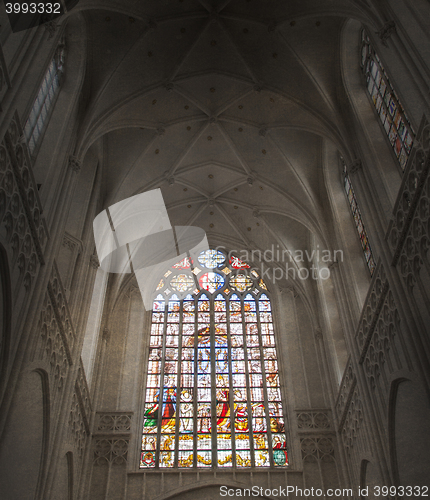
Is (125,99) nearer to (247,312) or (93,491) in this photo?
(247,312)

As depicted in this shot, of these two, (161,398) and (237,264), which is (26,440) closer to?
(161,398)

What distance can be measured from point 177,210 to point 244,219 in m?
2.59

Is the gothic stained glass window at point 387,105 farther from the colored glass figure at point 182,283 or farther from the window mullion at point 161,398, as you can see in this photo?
the window mullion at point 161,398

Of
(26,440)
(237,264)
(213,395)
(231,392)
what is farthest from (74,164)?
(237,264)

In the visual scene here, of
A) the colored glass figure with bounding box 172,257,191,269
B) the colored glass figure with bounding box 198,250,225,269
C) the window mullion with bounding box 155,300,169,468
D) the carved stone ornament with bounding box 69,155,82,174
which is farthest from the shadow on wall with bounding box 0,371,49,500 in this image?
the colored glass figure with bounding box 198,250,225,269

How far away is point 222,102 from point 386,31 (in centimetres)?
697

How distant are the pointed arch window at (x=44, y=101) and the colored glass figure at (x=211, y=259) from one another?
9.81m

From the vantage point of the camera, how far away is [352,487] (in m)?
13.3

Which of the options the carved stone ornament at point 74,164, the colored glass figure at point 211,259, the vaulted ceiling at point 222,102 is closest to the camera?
the carved stone ornament at point 74,164

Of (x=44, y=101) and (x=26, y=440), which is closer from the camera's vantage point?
(x=26, y=440)

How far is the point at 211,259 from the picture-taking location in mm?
20703

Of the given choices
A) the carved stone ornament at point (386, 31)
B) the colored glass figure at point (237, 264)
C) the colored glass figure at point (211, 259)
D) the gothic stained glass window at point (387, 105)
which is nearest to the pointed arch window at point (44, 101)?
the carved stone ornament at point (386, 31)

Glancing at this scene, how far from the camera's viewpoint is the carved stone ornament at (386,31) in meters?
10.1

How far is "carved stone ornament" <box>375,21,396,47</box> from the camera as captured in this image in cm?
1007
